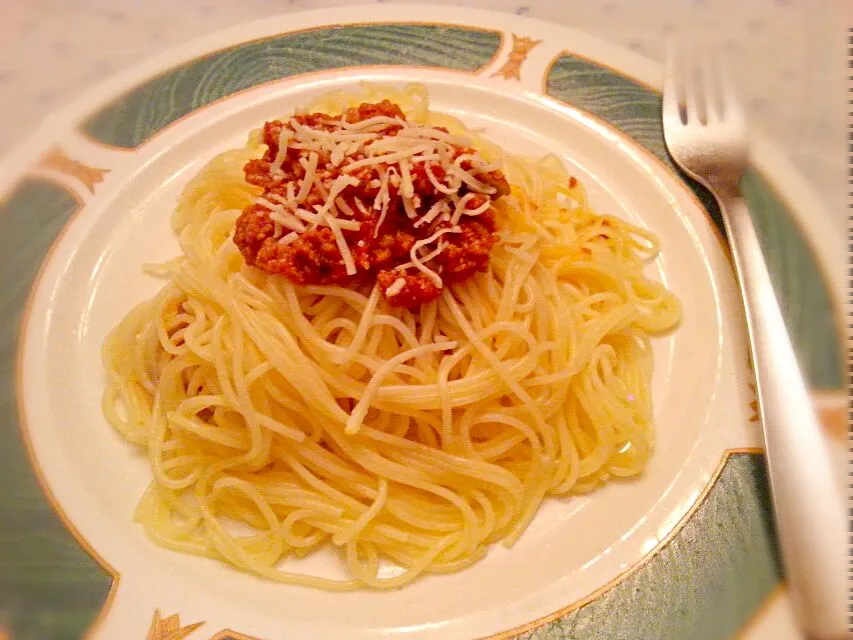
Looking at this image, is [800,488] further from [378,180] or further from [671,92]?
[671,92]

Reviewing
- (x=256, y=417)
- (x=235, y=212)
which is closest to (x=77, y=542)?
(x=256, y=417)

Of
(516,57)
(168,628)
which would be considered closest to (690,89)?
(516,57)

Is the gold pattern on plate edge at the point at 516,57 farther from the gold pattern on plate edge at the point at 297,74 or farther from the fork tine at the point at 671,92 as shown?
the fork tine at the point at 671,92

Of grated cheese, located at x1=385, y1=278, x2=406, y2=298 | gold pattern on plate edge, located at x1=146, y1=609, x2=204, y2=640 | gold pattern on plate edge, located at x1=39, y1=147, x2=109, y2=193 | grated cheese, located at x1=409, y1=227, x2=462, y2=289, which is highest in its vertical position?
gold pattern on plate edge, located at x1=39, y1=147, x2=109, y2=193

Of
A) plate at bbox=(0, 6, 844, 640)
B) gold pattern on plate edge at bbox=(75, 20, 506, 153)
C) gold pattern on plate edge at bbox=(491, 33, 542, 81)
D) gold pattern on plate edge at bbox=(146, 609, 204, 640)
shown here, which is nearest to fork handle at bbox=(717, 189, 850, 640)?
plate at bbox=(0, 6, 844, 640)

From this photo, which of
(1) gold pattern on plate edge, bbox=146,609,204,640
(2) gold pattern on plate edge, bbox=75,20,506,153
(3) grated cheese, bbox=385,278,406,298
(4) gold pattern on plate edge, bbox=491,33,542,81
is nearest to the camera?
(1) gold pattern on plate edge, bbox=146,609,204,640

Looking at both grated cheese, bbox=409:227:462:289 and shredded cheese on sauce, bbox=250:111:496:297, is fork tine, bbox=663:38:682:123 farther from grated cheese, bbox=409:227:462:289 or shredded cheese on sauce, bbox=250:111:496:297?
grated cheese, bbox=409:227:462:289

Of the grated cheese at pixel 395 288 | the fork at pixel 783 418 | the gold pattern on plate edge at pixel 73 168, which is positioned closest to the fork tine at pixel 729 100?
the fork at pixel 783 418
